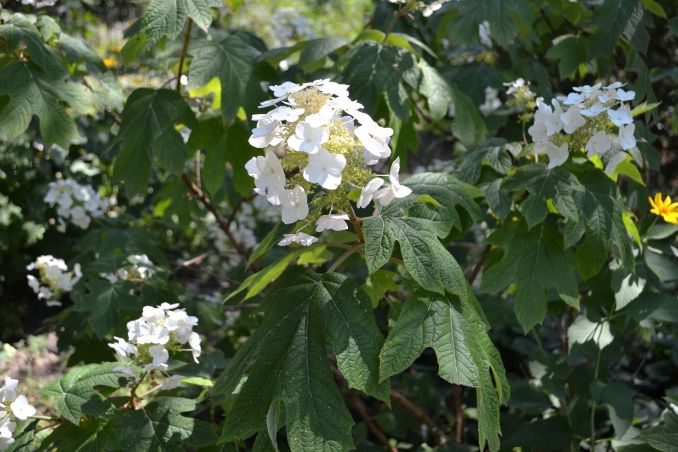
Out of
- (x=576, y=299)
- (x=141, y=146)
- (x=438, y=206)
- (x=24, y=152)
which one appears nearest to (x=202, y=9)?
(x=141, y=146)

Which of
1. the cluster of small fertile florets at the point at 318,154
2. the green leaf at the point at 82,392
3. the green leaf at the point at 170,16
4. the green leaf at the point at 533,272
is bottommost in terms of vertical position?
the green leaf at the point at 82,392

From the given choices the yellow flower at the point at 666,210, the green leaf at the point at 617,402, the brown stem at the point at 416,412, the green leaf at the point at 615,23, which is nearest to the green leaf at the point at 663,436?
the green leaf at the point at 617,402

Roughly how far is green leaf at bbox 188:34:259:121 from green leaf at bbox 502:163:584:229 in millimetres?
887

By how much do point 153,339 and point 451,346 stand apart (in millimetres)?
781

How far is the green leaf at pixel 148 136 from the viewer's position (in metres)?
2.34

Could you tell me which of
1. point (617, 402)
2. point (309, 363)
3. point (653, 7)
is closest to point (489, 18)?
point (653, 7)

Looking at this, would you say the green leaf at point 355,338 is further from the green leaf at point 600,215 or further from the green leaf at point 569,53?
the green leaf at point 569,53

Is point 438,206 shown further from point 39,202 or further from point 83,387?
point 39,202

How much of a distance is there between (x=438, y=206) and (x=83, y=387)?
2.97 ft

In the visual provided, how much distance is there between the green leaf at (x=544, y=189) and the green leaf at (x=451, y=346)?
0.40 metres

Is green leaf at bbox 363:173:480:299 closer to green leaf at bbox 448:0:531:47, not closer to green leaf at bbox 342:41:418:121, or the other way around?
green leaf at bbox 342:41:418:121

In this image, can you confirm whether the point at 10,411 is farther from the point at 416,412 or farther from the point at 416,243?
the point at 416,412

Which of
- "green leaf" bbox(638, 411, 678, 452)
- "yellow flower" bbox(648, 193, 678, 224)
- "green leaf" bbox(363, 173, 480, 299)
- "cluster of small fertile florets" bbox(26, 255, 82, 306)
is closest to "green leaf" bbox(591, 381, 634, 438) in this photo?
"green leaf" bbox(638, 411, 678, 452)

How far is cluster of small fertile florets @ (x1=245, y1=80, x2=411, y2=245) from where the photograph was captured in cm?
138
